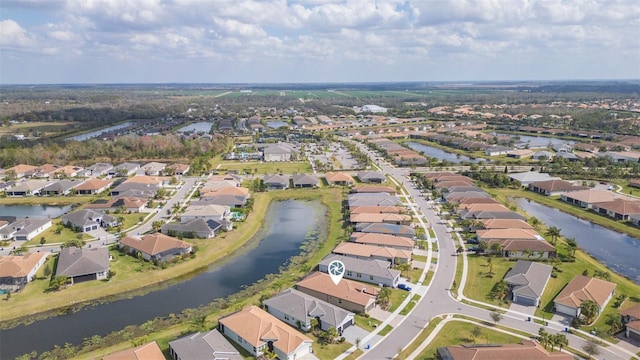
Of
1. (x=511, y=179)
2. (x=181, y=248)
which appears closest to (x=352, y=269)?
(x=181, y=248)

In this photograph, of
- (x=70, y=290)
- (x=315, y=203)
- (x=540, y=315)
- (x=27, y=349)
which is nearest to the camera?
(x=27, y=349)

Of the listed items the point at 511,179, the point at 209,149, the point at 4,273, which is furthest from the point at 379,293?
the point at 209,149

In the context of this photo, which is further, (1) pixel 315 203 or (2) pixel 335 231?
(1) pixel 315 203

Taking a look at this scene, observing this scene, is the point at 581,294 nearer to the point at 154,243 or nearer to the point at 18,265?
the point at 154,243

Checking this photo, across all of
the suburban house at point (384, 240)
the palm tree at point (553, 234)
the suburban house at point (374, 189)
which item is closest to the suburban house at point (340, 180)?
the suburban house at point (374, 189)

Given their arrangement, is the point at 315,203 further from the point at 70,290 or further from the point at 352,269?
the point at 70,290

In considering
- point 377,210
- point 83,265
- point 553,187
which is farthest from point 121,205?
point 553,187

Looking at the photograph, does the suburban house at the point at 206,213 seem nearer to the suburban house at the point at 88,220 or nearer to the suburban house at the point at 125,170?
the suburban house at the point at 88,220

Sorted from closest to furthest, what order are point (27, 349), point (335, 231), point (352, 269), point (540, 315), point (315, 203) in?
point (27, 349), point (540, 315), point (352, 269), point (335, 231), point (315, 203)
